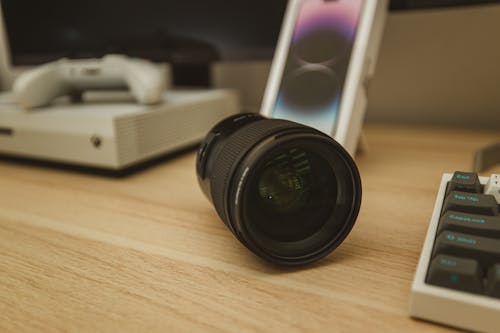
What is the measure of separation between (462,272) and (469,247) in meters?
0.02

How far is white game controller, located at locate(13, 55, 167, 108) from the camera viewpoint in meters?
0.60

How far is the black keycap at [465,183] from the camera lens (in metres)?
0.33

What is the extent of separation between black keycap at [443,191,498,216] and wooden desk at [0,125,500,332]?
51 millimetres

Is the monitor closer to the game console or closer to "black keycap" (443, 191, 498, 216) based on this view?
the game console

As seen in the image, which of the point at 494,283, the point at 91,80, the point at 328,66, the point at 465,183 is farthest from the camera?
the point at 91,80

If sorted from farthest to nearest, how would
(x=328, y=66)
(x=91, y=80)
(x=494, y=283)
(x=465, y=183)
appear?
(x=91, y=80), (x=328, y=66), (x=465, y=183), (x=494, y=283)

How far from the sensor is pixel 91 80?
642mm

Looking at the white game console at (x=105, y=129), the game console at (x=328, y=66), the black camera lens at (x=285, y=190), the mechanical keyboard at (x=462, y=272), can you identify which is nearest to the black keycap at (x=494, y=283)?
the mechanical keyboard at (x=462, y=272)

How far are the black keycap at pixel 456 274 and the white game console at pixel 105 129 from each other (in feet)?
1.33

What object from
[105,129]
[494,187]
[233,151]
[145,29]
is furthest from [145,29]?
[494,187]

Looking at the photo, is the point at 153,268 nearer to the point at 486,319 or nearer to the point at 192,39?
the point at 486,319

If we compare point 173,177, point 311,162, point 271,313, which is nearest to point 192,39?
point 173,177

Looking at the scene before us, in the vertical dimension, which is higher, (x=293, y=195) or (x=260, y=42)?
(x=260, y=42)

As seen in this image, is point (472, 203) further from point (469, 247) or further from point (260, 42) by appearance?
point (260, 42)
